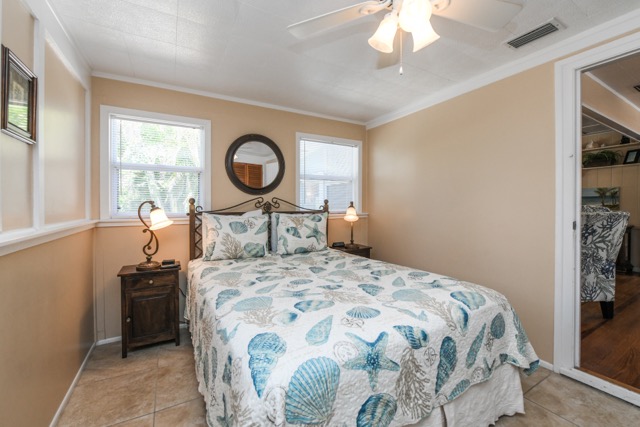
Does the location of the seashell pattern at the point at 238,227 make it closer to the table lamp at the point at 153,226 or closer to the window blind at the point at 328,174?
the table lamp at the point at 153,226

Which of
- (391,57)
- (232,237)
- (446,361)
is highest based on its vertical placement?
(391,57)

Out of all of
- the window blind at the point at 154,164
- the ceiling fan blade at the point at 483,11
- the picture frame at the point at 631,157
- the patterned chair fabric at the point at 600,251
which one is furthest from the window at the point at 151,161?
the picture frame at the point at 631,157

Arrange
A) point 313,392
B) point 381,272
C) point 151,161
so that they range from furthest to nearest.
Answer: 1. point 151,161
2. point 381,272
3. point 313,392

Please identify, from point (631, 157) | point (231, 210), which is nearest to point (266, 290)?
point (231, 210)

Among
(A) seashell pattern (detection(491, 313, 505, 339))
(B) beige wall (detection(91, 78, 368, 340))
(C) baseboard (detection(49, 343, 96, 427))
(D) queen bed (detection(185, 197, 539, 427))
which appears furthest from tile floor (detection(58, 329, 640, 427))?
(B) beige wall (detection(91, 78, 368, 340))

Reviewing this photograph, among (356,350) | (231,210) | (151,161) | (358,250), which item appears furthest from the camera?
(358,250)

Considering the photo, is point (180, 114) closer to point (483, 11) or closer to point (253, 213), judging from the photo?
point (253, 213)

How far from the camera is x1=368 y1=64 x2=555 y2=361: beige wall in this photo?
2.27m

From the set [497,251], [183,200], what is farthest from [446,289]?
[183,200]

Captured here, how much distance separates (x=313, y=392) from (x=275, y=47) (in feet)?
7.58

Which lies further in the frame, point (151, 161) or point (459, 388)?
point (151, 161)

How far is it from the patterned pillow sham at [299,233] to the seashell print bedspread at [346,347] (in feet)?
3.29

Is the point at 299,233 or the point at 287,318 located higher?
the point at 299,233

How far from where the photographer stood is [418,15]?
4.20ft
